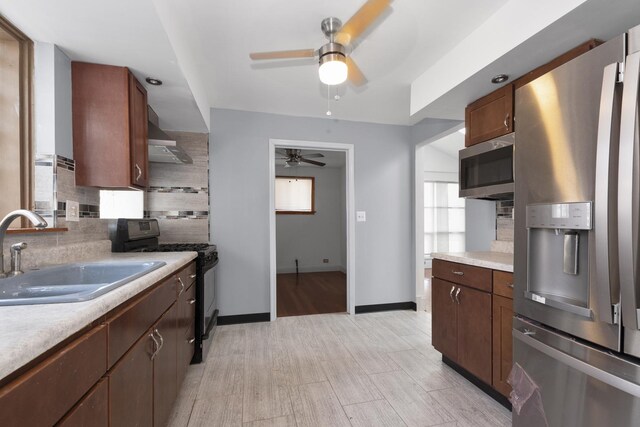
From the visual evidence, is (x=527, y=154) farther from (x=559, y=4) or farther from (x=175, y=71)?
(x=175, y=71)

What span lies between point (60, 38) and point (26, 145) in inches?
23.4

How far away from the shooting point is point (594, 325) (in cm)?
105

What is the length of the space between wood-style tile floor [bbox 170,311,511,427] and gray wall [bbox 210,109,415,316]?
A: 0.56m

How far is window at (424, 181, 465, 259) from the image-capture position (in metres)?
6.43

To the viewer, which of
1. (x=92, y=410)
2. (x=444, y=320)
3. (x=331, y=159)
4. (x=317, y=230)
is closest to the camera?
(x=92, y=410)

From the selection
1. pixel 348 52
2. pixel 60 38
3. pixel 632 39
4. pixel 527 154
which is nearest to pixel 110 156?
pixel 60 38

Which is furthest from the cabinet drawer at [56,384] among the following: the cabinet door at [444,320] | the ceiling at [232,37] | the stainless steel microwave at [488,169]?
the stainless steel microwave at [488,169]

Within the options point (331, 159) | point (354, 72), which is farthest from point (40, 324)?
point (331, 159)

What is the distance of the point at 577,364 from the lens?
1.10 meters

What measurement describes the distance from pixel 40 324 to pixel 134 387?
568 mm

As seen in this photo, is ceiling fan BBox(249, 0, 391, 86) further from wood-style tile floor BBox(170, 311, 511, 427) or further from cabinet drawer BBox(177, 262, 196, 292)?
wood-style tile floor BBox(170, 311, 511, 427)

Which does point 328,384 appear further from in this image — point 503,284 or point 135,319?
point 135,319

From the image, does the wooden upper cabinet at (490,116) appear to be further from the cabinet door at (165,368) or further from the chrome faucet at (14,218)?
the chrome faucet at (14,218)

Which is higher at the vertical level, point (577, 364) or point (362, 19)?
point (362, 19)
